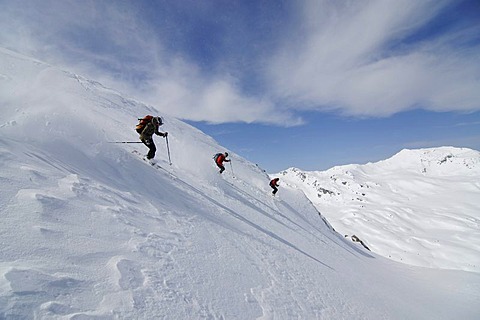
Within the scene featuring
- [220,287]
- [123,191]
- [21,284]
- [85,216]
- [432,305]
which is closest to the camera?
[21,284]

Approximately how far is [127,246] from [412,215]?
10049 centimetres

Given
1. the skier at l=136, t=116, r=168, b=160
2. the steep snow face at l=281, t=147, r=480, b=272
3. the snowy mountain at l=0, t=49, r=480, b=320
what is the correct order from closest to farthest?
1. the snowy mountain at l=0, t=49, r=480, b=320
2. the skier at l=136, t=116, r=168, b=160
3. the steep snow face at l=281, t=147, r=480, b=272

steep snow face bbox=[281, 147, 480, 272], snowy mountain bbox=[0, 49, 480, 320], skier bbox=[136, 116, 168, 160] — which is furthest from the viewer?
steep snow face bbox=[281, 147, 480, 272]

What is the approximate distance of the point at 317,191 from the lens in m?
140

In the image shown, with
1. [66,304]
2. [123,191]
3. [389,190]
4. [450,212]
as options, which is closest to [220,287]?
[66,304]

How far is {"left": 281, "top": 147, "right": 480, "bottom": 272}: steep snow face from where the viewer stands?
47438 millimetres

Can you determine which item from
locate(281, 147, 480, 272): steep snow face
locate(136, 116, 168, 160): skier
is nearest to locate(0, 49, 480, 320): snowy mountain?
locate(136, 116, 168, 160): skier

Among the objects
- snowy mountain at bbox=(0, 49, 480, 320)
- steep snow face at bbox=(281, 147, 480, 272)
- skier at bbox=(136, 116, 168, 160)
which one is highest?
steep snow face at bbox=(281, 147, 480, 272)

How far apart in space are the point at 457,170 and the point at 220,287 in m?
241

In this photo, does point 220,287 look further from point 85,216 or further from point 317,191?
point 317,191

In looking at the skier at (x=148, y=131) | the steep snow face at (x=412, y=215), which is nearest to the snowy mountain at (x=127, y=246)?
the skier at (x=148, y=131)

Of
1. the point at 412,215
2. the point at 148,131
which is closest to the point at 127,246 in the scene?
the point at 148,131

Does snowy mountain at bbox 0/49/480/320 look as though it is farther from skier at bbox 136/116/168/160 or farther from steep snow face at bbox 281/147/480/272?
steep snow face at bbox 281/147/480/272

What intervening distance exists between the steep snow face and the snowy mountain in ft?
101
